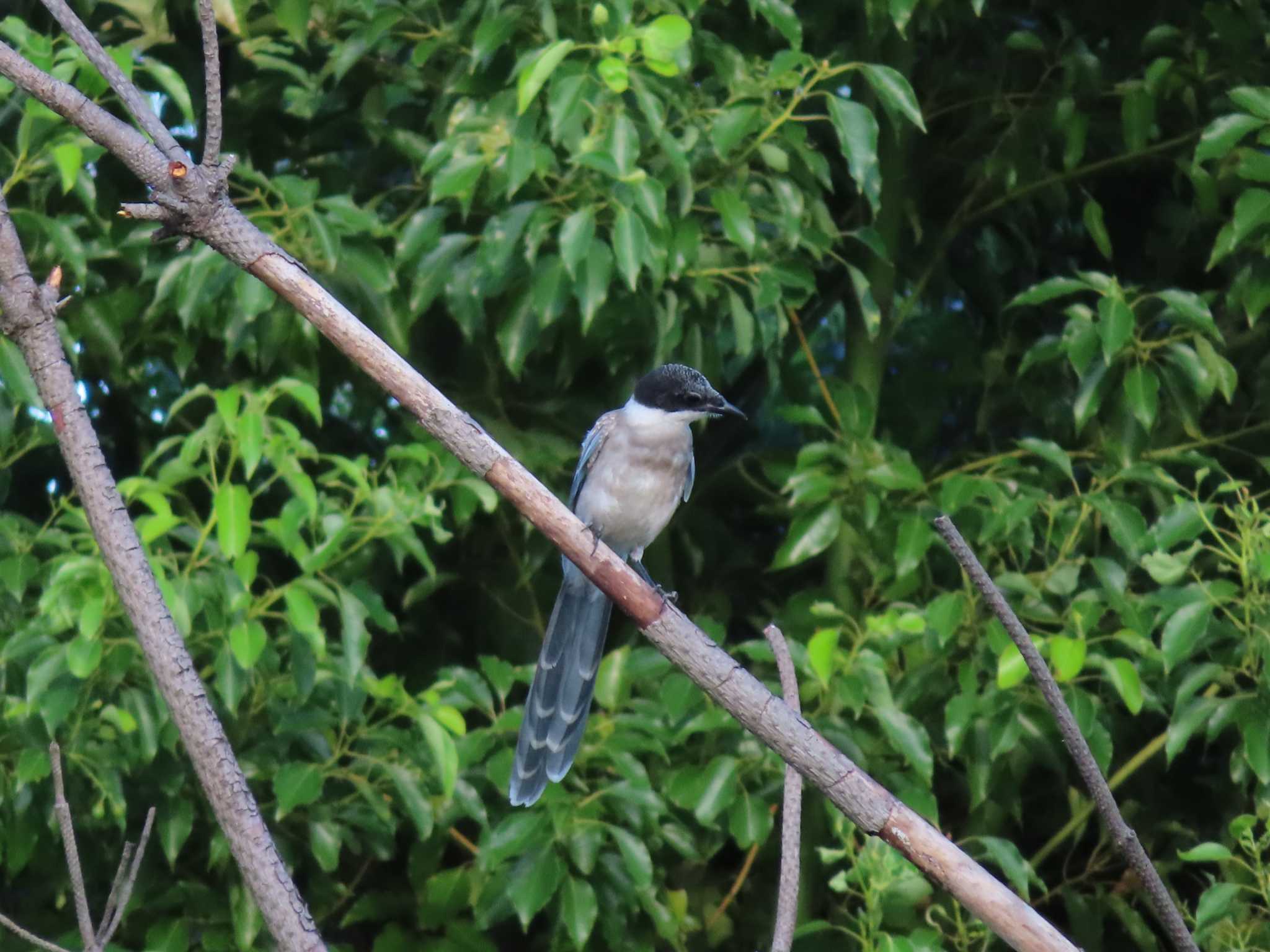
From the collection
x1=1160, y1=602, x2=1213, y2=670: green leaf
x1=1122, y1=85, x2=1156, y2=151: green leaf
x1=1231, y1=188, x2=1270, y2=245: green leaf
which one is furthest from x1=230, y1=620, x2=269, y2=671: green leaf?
x1=1122, y1=85, x2=1156, y2=151: green leaf

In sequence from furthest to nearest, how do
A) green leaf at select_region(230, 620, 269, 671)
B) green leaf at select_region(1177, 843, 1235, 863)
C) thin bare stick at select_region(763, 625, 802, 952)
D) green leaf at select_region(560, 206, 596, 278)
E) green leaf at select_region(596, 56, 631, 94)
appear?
green leaf at select_region(560, 206, 596, 278) < green leaf at select_region(596, 56, 631, 94) < green leaf at select_region(230, 620, 269, 671) < green leaf at select_region(1177, 843, 1235, 863) < thin bare stick at select_region(763, 625, 802, 952)

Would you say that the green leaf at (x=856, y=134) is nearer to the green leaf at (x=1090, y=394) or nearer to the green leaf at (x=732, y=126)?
the green leaf at (x=732, y=126)

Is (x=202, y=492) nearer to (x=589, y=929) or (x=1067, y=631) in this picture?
(x=589, y=929)

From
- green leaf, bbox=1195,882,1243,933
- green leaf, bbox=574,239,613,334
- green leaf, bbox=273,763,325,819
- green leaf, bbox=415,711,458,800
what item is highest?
green leaf, bbox=574,239,613,334

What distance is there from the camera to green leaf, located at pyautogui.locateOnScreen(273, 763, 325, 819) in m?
3.45

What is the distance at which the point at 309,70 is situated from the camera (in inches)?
171

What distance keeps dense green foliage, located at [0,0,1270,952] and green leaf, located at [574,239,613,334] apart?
2 centimetres

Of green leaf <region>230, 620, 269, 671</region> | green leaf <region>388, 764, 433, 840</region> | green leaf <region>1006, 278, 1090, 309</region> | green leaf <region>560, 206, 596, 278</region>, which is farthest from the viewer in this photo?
green leaf <region>1006, 278, 1090, 309</region>

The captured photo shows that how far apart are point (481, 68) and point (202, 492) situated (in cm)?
133

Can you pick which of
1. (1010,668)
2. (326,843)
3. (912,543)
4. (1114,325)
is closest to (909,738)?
(1010,668)

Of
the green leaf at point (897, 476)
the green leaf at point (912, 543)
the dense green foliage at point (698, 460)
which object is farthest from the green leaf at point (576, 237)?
the green leaf at point (912, 543)

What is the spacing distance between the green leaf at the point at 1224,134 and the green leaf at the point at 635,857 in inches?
82.5

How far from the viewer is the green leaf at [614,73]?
10.9 feet

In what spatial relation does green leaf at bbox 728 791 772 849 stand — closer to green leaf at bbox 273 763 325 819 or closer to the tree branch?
green leaf at bbox 273 763 325 819
